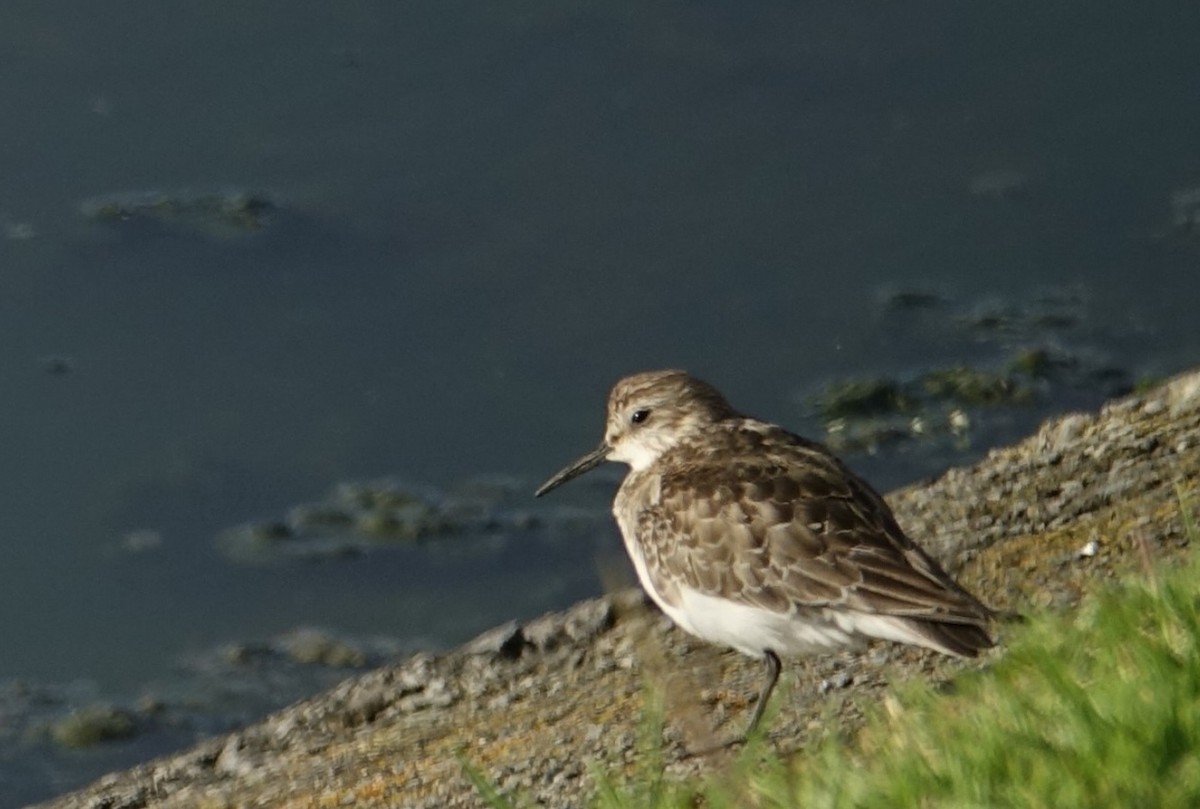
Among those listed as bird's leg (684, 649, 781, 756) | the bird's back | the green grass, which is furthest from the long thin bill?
the green grass

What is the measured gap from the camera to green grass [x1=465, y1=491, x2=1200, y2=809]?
4555mm

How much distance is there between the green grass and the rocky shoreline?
695 mm

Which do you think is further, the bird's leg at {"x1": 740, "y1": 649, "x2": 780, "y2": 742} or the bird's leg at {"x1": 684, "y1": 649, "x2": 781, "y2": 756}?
the bird's leg at {"x1": 740, "y1": 649, "x2": 780, "y2": 742}

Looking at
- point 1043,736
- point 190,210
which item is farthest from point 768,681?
point 190,210

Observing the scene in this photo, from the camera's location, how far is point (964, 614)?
6066 millimetres

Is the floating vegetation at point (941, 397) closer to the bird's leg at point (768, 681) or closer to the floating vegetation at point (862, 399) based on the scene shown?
the floating vegetation at point (862, 399)

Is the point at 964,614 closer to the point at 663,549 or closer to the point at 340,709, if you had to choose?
the point at 663,549

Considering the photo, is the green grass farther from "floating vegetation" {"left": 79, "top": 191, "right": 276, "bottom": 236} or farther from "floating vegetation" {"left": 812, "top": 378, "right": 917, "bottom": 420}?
"floating vegetation" {"left": 79, "top": 191, "right": 276, "bottom": 236}

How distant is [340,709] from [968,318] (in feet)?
13.9

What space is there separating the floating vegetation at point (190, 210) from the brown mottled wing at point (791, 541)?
463 cm

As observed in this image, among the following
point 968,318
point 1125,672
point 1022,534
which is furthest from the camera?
point 968,318

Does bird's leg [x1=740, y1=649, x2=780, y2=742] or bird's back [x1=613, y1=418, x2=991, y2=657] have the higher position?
bird's back [x1=613, y1=418, x2=991, y2=657]

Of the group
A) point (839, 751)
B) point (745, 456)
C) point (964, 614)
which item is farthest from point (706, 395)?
point (839, 751)

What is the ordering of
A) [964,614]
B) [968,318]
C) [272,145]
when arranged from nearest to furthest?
[964,614]
[968,318]
[272,145]
